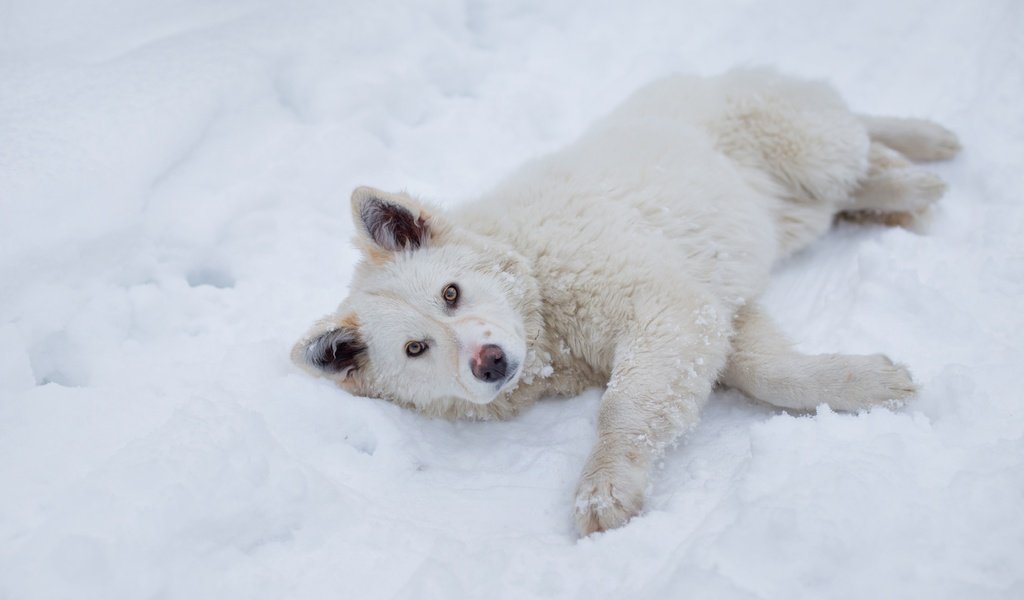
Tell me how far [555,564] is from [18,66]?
4836mm

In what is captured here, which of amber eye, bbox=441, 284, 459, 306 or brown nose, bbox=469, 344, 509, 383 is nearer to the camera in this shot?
brown nose, bbox=469, 344, 509, 383

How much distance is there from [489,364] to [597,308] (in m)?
0.70

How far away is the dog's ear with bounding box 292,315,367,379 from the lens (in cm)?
357

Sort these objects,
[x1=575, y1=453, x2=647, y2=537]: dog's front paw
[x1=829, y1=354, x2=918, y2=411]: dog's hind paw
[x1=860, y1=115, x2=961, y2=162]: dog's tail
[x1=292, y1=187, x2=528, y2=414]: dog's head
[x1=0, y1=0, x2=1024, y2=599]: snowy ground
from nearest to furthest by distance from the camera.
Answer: [x1=0, y1=0, x2=1024, y2=599]: snowy ground < [x1=575, y1=453, x2=647, y2=537]: dog's front paw < [x1=829, y1=354, x2=918, y2=411]: dog's hind paw < [x1=292, y1=187, x2=528, y2=414]: dog's head < [x1=860, y1=115, x2=961, y2=162]: dog's tail

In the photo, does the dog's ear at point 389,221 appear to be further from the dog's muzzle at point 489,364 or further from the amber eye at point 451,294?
the dog's muzzle at point 489,364

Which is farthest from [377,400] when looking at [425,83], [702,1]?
[702,1]

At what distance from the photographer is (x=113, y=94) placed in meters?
5.00

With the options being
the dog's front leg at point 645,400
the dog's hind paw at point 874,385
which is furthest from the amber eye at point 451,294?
the dog's hind paw at point 874,385

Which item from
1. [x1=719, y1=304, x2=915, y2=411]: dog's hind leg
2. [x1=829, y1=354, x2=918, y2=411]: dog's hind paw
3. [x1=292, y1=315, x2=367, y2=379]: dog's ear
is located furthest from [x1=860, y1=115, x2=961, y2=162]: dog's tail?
[x1=292, y1=315, x2=367, y2=379]: dog's ear

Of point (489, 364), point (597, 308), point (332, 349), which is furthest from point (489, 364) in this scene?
point (332, 349)

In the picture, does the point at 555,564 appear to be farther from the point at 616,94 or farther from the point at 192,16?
the point at 192,16

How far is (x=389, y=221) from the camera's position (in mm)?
3707

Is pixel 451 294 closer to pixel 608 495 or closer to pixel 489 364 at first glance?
pixel 489 364

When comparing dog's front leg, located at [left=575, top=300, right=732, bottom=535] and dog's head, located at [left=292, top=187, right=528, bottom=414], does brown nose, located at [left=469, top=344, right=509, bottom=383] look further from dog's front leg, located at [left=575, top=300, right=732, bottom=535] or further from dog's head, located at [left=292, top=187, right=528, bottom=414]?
dog's front leg, located at [left=575, top=300, right=732, bottom=535]
